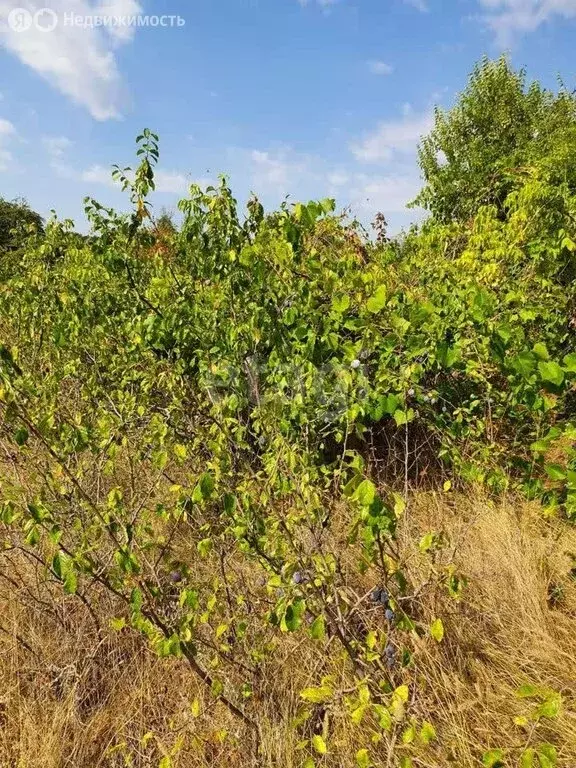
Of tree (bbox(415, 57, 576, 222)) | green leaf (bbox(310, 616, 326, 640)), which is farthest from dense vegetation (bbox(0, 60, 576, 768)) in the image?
tree (bbox(415, 57, 576, 222))

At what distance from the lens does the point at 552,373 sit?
1.63 meters

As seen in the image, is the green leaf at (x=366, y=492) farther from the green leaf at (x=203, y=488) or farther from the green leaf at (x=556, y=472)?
the green leaf at (x=556, y=472)

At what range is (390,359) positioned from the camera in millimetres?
2652

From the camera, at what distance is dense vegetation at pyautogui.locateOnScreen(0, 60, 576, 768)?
1.43m

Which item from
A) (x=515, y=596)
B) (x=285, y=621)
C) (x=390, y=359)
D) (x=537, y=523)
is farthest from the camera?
(x=390, y=359)

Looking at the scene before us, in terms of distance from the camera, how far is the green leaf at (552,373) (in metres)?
1.63

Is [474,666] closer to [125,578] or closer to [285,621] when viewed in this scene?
[285,621]

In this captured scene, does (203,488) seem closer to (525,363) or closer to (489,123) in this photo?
(525,363)

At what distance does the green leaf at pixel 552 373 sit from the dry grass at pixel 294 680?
60 centimetres

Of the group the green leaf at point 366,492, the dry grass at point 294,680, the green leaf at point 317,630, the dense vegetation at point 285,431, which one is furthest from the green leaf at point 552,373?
the green leaf at point 317,630

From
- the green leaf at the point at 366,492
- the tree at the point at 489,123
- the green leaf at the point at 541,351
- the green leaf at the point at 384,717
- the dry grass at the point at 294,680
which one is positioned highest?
the tree at the point at 489,123

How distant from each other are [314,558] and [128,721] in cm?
87

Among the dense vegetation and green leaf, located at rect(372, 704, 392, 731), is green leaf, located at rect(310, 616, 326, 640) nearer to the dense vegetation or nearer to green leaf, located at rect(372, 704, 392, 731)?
the dense vegetation

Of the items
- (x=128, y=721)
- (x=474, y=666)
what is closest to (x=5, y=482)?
(x=128, y=721)
